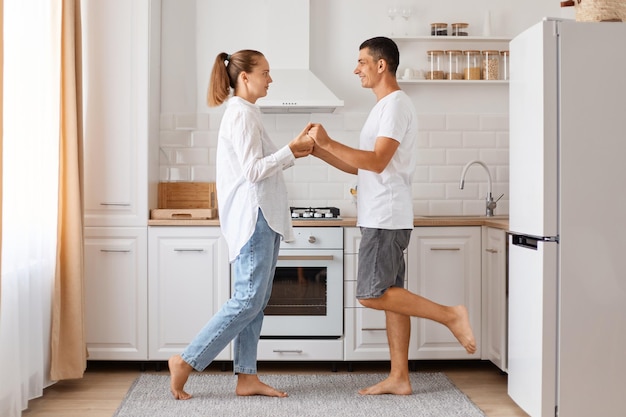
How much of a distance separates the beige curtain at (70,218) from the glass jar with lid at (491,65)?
7.79 feet

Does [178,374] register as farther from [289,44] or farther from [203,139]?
[289,44]

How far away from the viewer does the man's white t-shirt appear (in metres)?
3.31

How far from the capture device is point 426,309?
333cm

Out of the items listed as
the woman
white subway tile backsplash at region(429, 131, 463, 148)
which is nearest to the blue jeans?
the woman

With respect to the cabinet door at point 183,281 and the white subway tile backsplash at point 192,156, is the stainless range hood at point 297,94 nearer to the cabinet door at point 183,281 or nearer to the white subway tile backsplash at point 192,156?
the white subway tile backsplash at point 192,156

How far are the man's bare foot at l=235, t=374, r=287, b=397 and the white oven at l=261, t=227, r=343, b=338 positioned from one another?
0.45m

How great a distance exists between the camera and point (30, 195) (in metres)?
3.17

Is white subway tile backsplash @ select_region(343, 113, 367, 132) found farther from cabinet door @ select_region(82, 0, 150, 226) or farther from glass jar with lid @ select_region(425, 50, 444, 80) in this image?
cabinet door @ select_region(82, 0, 150, 226)

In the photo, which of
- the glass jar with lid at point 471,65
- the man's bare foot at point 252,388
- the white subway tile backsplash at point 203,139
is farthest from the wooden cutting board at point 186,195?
the glass jar with lid at point 471,65

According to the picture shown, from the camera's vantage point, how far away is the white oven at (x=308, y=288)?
3863 millimetres

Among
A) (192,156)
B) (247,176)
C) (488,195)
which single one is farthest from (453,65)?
(247,176)
